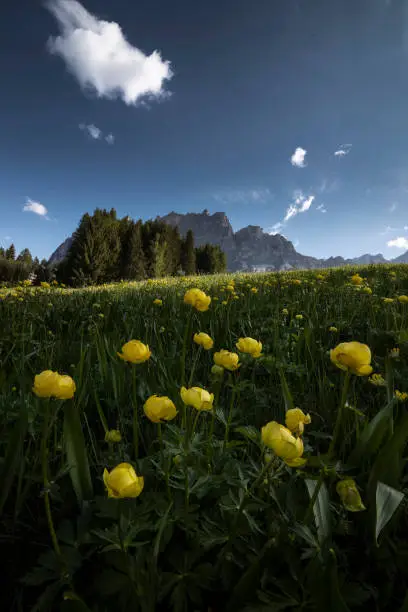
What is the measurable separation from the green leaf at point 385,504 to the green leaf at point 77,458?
730mm

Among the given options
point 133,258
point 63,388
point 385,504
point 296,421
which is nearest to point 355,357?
point 296,421

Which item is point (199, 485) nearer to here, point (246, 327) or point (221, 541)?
point (221, 541)

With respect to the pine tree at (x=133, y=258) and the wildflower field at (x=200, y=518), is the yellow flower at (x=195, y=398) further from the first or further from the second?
the pine tree at (x=133, y=258)

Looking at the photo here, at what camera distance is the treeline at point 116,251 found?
866 inches

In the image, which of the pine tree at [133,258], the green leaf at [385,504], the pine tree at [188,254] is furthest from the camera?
the pine tree at [188,254]

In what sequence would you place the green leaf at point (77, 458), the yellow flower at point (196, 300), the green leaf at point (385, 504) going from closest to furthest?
the green leaf at point (385, 504), the green leaf at point (77, 458), the yellow flower at point (196, 300)

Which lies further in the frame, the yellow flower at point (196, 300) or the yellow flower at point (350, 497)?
the yellow flower at point (196, 300)

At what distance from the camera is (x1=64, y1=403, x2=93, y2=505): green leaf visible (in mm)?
796

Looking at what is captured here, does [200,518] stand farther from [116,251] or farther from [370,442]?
[116,251]

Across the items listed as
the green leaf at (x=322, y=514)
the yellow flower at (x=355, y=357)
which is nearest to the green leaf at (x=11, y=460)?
the green leaf at (x=322, y=514)

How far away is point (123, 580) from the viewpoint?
0.58 meters

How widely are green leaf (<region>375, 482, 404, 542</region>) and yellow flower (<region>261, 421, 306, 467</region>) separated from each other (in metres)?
0.26

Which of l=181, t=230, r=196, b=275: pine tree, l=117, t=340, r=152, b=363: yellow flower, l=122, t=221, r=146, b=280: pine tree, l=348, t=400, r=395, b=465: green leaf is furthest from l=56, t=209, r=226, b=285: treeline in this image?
l=348, t=400, r=395, b=465: green leaf

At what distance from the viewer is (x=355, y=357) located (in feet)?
2.40
